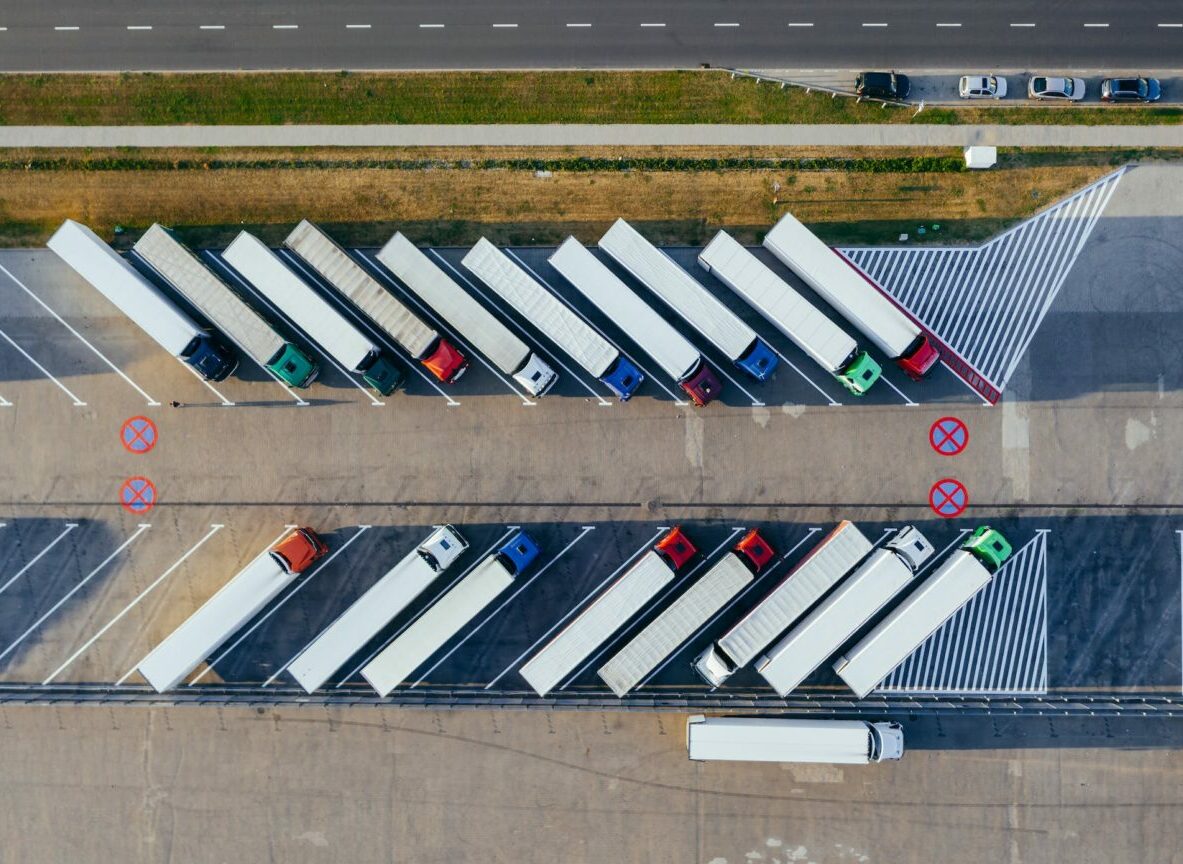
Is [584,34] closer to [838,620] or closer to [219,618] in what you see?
[838,620]

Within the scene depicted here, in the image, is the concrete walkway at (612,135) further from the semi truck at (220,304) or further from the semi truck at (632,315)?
the semi truck at (632,315)

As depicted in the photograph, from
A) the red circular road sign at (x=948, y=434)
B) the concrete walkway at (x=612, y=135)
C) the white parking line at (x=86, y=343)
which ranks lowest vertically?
the red circular road sign at (x=948, y=434)

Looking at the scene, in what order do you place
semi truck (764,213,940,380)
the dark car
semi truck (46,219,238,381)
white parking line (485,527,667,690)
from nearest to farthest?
1. semi truck (764,213,940,380)
2. semi truck (46,219,238,381)
3. the dark car
4. white parking line (485,527,667,690)

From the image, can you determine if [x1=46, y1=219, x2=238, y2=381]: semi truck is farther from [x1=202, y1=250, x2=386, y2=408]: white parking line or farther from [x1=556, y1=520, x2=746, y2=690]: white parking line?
[x1=556, y1=520, x2=746, y2=690]: white parking line

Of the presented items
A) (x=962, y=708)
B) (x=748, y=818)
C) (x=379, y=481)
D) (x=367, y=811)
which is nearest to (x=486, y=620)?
(x=379, y=481)

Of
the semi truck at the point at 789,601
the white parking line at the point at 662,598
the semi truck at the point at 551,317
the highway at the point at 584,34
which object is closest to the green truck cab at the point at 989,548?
the semi truck at the point at 789,601

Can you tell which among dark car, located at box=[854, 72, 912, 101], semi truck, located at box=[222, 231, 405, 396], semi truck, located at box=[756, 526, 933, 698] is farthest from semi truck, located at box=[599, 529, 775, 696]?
dark car, located at box=[854, 72, 912, 101]
